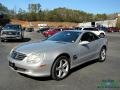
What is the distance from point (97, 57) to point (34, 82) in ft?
12.3

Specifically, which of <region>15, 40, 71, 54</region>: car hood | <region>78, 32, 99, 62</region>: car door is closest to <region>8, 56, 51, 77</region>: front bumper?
<region>15, 40, 71, 54</region>: car hood

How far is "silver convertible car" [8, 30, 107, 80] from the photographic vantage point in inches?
272

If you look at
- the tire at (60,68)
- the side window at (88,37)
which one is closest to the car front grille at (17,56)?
the tire at (60,68)

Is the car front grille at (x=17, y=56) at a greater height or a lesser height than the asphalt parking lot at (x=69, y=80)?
greater

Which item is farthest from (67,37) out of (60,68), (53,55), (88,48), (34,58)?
(34,58)

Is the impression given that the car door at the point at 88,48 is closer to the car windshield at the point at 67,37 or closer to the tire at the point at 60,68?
the car windshield at the point at 67,37

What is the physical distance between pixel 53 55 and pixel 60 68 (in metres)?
0.60

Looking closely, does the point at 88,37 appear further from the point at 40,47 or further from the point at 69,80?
the point at 40,47

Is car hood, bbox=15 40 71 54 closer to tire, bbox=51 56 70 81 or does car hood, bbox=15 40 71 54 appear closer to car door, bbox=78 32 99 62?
tire, bbox=51 56 70 81

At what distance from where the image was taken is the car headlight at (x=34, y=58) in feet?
22.5

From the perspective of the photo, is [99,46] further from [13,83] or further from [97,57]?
[13,83]

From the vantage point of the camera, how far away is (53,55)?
7.11 metres

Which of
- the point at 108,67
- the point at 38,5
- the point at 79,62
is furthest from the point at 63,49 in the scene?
the point at 38,5

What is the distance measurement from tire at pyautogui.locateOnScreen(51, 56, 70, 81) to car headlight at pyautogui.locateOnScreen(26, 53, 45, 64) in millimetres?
508
